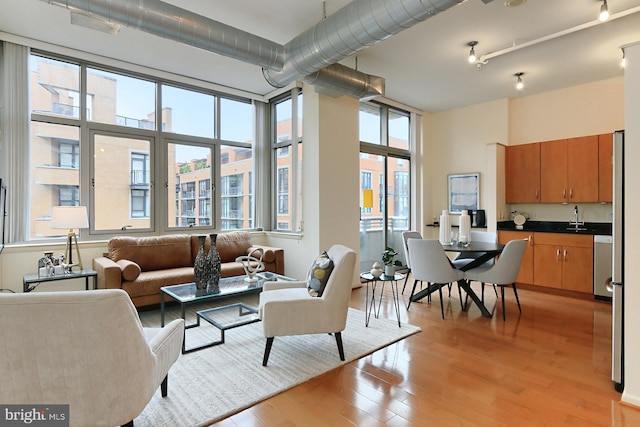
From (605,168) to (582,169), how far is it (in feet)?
0.87

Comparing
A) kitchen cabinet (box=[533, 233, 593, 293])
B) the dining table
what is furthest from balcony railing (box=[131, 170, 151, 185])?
kitchen cabinet (box=[533, 233, 593, 293])

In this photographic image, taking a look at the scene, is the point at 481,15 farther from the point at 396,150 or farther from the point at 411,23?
the point at 396,150

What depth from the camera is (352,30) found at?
9.36 feet

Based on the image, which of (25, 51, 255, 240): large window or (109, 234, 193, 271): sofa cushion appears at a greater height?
(25, 51, 255, 240): large window

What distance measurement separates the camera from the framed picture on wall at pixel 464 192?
6254 millimetres

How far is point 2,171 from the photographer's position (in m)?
3.81

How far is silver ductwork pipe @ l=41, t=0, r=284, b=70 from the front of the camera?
256cm

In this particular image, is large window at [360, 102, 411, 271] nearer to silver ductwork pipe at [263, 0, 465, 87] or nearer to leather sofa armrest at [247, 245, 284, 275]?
leather sofa armrest at [247, 245, 284, 275]

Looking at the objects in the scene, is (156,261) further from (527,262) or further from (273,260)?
(527,262)

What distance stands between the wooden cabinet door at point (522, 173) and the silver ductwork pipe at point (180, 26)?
14.4 feet

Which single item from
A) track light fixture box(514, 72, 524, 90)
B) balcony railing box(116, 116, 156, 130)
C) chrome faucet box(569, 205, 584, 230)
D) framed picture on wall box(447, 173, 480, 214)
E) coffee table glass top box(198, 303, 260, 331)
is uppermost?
track light fixture box(514, 72, 524, 90)

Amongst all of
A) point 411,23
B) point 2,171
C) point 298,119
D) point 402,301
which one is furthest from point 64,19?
point 402,301

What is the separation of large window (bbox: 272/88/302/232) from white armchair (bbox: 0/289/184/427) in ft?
12.3

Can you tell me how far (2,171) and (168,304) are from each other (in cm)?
233
